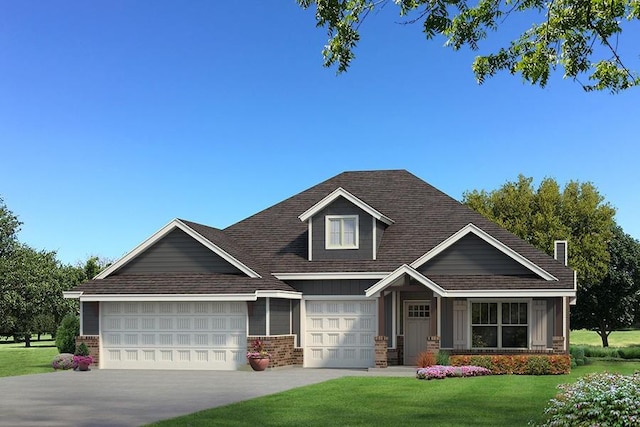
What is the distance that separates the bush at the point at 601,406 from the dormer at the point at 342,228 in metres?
19.8

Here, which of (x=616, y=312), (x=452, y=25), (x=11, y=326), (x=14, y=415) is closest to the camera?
(x=452, y=25)

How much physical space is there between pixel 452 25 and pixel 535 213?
4149 centimetres

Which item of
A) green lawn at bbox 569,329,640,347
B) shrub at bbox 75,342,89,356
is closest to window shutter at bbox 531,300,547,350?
shrub at bbox 75,342,89,356

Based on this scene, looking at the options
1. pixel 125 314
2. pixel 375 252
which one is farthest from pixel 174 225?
pixel 375 252

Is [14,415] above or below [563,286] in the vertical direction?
below

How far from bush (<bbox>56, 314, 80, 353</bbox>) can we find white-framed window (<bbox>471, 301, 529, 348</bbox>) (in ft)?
53.1

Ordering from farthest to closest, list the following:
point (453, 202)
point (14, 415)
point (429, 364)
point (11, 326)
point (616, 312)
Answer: point (11, 326)
point (616, 312)
point (453, 202)
point (429, 364)
point (14, 415)

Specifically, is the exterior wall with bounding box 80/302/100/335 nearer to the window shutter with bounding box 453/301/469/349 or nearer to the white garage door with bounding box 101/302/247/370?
the white garage door with bounding box 101/302/247/370


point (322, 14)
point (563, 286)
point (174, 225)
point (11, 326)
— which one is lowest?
point (11, 326)

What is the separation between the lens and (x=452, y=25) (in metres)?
14.4

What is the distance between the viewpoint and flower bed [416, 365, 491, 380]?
26172 mm

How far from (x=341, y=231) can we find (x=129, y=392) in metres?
13.5

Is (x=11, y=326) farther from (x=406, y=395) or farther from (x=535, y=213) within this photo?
(x=406, y=395)

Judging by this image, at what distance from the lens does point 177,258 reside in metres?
32.9
